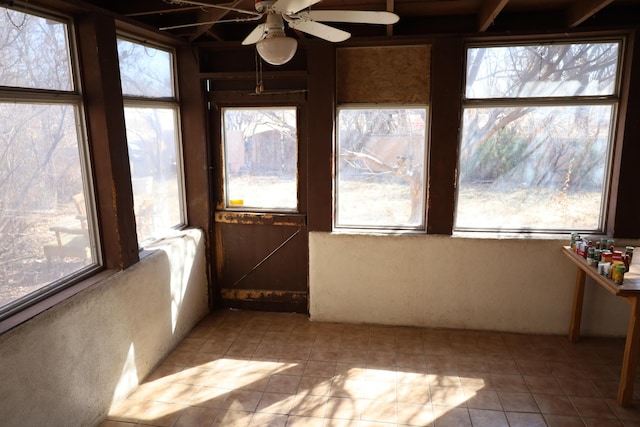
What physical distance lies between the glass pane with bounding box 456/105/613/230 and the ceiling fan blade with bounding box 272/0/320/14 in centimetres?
235

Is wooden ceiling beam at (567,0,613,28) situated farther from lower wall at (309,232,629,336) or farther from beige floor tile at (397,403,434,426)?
beige floor tile at (397,403,434,426)

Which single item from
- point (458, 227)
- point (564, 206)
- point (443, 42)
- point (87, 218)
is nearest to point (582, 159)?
point (564, 206)

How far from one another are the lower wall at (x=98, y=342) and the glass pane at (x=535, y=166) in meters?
2.73

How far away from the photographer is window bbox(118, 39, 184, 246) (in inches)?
131

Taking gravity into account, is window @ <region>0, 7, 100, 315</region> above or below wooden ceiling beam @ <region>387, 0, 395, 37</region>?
below

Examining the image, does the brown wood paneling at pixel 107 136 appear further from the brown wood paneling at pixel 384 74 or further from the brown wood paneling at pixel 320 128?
the brown wood paneling at pixel 384 74

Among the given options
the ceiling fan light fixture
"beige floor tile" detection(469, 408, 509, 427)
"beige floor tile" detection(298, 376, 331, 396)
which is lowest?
"beige floor tile" detection(469, 408, 509, 427)

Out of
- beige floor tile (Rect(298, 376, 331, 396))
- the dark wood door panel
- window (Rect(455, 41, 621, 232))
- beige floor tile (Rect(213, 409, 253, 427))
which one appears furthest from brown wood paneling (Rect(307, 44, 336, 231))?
beige floor tile (Rect(213, 409, 253, 427))

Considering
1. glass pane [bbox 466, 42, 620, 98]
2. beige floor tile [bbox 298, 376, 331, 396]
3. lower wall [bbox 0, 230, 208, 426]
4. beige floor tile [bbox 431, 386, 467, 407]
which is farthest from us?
glass pane [bbox 466, 42, 620, 98]

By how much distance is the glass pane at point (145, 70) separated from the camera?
326 cm

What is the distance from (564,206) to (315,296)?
97.3 inches

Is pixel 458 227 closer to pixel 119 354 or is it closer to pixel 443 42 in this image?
pixel 443 42

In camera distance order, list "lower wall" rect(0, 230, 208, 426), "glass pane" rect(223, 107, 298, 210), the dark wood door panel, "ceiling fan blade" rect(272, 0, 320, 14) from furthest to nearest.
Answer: the dark wood door panel
"glass pane" rect(223, 107, 298, 210)
"lower wall" rect(0, 230, 208, 426)
"ceiling fan blade" rect(272, 0, 320, 14)

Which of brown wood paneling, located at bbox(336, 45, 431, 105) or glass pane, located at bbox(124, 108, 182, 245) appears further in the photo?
brown wood paneling, located at bbox(336, 45, 431, 105)
